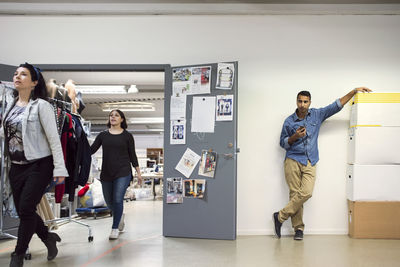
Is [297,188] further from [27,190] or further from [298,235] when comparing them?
[27,190]

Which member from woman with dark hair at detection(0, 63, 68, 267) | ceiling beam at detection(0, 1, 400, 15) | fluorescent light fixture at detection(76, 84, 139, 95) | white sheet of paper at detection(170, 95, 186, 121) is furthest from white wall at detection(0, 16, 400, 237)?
fluorescent light fixture at detection(76, 84, 139, 95)

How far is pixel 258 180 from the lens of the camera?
4.42m

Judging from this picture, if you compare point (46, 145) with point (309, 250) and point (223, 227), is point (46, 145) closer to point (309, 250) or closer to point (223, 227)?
point (223, 227)

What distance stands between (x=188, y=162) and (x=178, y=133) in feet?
1.08

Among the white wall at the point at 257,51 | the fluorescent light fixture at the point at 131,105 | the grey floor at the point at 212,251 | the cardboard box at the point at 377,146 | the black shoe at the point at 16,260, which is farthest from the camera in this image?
the fluorescent light fixture at the point at 131,105

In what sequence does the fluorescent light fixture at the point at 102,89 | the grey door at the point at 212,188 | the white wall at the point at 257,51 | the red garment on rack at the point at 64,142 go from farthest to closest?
1. the fluorescent light fixture at the point at 102,89
2. the white wall at the point at 257,51
3. the grey door at the point at 212,188
4. the red garment on rack at the point at 64,142

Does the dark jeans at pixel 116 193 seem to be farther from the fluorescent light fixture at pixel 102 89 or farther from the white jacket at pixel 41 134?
the fluorescent light fixture at pixel 102 89

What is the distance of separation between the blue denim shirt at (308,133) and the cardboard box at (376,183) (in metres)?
0.47

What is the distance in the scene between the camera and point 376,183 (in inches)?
164

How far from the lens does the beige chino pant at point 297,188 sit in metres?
4.09

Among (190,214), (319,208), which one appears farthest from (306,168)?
(190,214)

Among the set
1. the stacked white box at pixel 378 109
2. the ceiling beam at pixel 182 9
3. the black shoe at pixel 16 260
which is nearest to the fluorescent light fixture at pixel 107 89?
the ceiling beam at pixel 182 9

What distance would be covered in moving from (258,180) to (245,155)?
12.3 inches

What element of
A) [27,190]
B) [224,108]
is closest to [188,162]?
[224,108]
